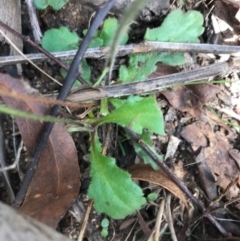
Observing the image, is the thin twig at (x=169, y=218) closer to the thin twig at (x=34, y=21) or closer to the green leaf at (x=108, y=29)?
the green leaf at (x=108, y=29)

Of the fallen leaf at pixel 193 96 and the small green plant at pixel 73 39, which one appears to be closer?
the small green plant at pixel 73 39

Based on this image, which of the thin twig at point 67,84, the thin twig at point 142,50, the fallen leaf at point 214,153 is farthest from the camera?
the fallen leaf at point 214,153

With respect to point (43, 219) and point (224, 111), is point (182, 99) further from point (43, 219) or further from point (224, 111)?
point (43, 219)

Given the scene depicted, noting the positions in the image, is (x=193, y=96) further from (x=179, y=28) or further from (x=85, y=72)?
(x=85, y=72)

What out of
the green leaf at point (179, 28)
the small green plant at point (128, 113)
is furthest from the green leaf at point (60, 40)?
the green leaf at point (179, 28)

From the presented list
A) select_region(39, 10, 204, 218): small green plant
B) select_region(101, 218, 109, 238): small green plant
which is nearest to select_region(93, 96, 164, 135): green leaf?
select_region(39, 10, 204, 218): small green plant

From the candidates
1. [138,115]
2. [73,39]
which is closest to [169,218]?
[138,115]

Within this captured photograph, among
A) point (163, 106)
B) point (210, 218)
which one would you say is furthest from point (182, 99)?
point (210, 218)
